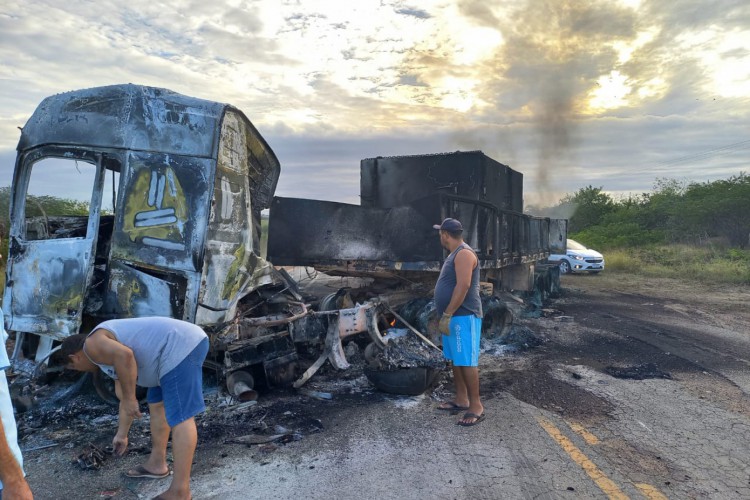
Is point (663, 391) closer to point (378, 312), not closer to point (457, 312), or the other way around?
point (457, 312)

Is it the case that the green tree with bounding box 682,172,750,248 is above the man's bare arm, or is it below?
above

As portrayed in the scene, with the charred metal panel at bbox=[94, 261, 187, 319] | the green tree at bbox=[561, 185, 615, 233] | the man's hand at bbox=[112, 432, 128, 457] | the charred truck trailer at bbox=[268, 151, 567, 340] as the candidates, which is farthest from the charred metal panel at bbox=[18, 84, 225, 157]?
the green tree at bbox=[561, 185, 615, 233]

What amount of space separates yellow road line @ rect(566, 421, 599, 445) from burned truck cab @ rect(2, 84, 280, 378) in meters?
3.31

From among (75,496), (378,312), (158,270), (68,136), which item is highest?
(68,136)

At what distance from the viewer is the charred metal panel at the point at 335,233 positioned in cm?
676

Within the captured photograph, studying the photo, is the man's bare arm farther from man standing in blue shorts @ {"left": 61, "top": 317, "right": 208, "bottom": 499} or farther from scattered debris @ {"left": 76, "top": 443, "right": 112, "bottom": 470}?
scattered debris @ {"left": 76, "top": 443, "right": 112, "bottom": 470}

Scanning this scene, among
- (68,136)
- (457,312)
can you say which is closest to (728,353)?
(457,312)

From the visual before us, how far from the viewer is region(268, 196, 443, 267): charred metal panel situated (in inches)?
266

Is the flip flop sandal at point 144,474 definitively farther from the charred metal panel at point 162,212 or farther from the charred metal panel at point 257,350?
the charred metal panel at point 162,212

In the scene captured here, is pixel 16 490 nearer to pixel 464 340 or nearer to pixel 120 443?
pixel 120 443

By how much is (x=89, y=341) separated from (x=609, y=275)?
62.6 feet

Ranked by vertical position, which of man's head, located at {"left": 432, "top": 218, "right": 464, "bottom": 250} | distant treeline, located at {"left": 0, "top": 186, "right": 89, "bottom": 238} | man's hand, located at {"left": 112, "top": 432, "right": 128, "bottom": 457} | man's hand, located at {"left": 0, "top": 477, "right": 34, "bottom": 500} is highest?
distant treeline, located at {"left": 0, "top": 186, "right": 89, "bottom": 238}

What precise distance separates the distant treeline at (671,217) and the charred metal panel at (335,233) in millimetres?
23003

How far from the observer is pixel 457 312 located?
14.9 ft
